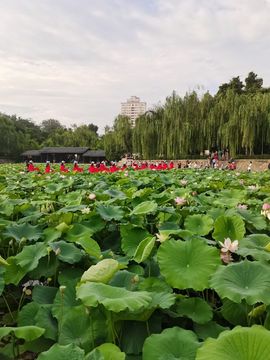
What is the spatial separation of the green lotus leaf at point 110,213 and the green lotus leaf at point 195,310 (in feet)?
3.10

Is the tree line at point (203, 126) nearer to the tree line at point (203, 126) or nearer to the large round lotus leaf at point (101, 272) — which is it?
the tree line at point (203, 126)

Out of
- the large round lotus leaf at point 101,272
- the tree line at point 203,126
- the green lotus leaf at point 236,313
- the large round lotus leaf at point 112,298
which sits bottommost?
the green lotus leaf at point 236,313

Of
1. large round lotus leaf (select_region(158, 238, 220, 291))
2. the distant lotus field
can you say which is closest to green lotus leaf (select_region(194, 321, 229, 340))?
the distant lotus field

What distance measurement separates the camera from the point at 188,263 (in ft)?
4.70

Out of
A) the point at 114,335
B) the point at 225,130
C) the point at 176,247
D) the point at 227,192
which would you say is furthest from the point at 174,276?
the point at 225,130

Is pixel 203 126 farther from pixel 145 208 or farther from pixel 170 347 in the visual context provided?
pixel 170 347

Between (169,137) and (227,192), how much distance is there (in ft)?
63.5

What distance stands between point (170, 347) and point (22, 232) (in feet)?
3.98

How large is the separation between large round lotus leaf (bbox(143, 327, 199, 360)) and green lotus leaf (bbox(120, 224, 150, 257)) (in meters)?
0.82

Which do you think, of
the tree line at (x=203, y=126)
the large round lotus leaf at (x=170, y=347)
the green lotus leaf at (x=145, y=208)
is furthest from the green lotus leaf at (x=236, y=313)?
the tree line at (x=203, y=126)

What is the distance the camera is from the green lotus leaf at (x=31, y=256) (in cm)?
159

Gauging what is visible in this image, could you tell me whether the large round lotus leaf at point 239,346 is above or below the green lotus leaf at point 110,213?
below

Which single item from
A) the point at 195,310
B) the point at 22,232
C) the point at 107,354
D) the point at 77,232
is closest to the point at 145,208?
the point at 77,232

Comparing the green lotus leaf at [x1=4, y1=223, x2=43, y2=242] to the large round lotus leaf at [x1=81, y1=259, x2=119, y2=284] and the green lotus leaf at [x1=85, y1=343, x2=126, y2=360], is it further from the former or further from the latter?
the green lotus leaf at [x1=85, y1=343, x2=126, y2=360]
